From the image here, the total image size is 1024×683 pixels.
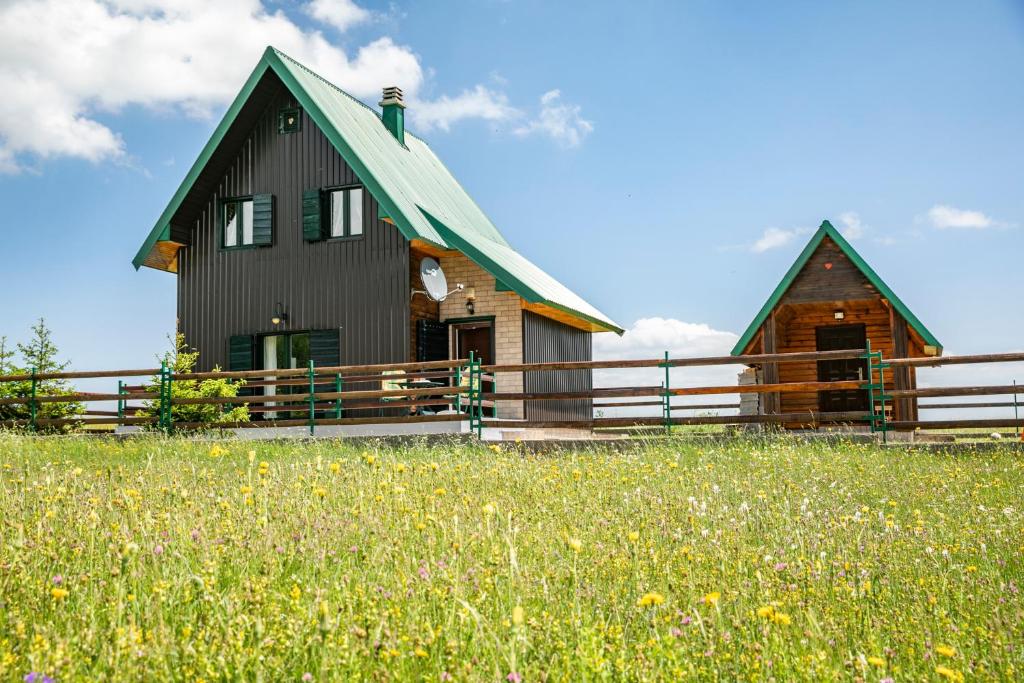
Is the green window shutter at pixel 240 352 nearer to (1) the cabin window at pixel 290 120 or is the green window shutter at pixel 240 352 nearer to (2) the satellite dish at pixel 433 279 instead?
(2) the satellite dish at pixel 433 279

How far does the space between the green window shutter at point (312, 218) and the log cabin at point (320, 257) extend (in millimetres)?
30

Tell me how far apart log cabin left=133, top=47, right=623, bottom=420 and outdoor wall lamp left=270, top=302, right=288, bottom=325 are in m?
0.03

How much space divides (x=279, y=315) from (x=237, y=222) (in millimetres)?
2623

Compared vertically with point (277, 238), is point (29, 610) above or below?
below

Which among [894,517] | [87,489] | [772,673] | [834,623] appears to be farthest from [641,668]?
[87,489]

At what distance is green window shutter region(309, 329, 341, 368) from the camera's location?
18.6 m

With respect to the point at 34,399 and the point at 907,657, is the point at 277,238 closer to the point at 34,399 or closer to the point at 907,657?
the point at 34,399

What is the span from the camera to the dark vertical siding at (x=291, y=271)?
18266mm

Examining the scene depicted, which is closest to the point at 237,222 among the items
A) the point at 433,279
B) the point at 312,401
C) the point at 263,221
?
the point at 263,221

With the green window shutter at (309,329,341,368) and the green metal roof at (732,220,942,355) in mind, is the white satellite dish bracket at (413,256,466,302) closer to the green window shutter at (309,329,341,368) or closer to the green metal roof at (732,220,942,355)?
the green window shutter at (309,329,341,368)

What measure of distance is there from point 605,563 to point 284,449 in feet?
29.0

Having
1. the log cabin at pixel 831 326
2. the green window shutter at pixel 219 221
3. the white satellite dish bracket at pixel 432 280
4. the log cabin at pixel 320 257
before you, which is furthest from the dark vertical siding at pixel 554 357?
the green window shutter at pixel 219 221

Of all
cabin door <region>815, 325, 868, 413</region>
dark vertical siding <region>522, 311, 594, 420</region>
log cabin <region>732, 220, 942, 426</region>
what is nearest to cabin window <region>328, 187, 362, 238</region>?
dark vertical siding <region>522, 311, 594, 420</region>

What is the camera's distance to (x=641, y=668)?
10.2 feet
